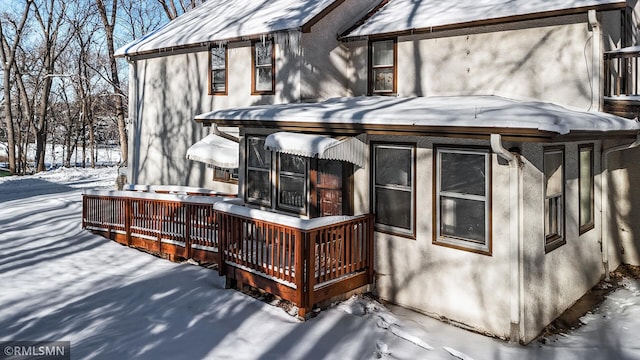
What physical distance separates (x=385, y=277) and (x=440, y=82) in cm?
419

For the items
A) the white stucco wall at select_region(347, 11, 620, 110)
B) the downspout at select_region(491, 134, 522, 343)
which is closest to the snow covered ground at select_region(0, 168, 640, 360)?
the downspout at select_region(491, 134, 522, 343)

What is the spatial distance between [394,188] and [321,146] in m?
1.38

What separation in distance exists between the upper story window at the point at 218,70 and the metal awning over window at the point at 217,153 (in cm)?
224

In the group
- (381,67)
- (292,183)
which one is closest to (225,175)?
(292,183)

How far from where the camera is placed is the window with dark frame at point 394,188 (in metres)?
7.07

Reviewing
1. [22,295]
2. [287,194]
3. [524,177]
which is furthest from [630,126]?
[22,295]

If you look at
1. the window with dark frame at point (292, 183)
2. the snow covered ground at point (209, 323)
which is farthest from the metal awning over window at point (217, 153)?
the snow covered ground at point (209, 323)

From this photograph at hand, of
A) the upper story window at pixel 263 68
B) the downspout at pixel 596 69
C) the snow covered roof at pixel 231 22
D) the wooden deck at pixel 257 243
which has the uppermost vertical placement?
the snow covered roof at pixel 231 22

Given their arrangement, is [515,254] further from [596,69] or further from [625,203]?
[625,203]

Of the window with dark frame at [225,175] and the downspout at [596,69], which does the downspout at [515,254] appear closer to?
the downspout at [596,69]

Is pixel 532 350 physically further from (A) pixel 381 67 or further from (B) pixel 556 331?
(A) pixel 381 67

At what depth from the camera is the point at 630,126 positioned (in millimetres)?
7012

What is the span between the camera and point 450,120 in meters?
5.79

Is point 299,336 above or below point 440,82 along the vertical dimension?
below
